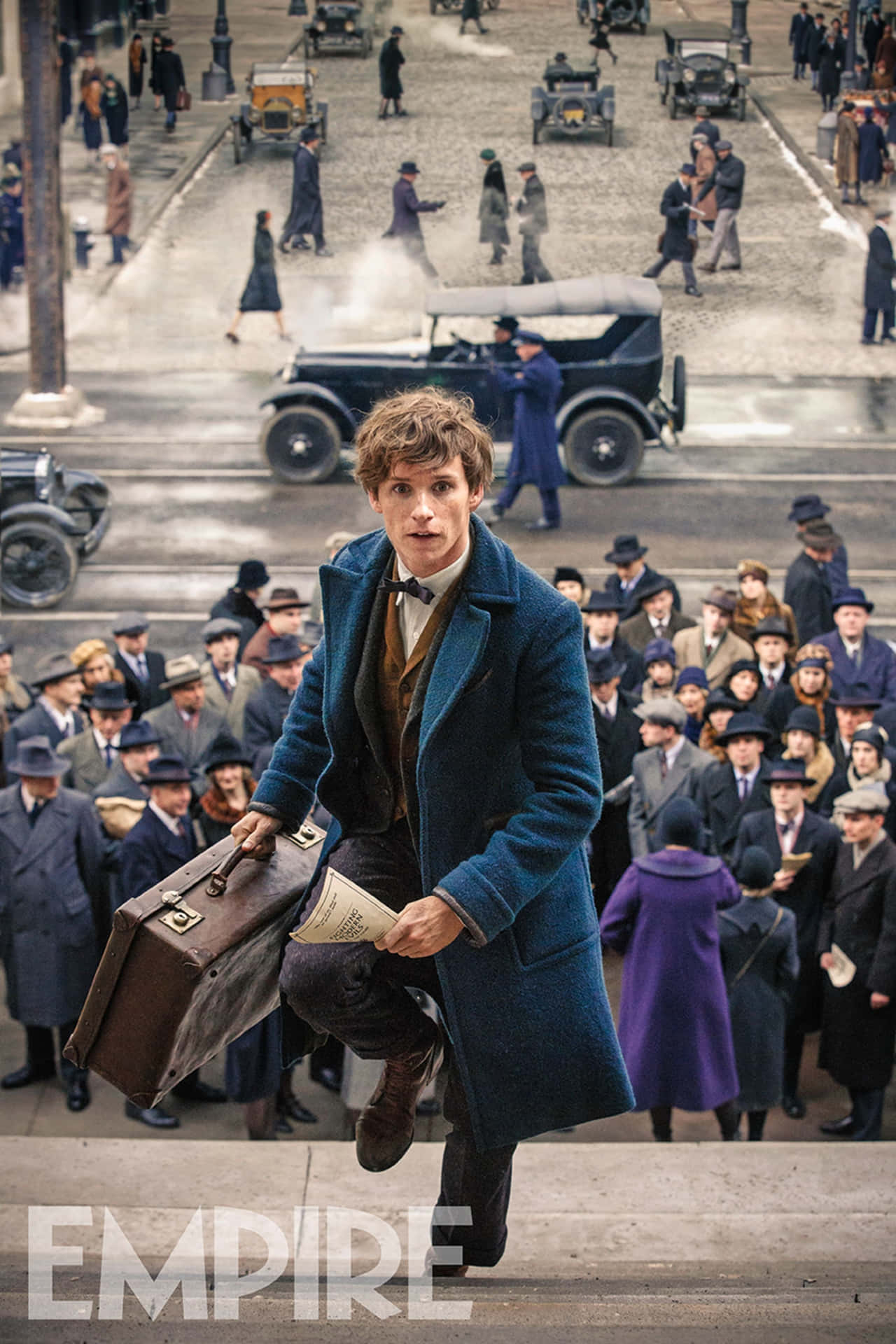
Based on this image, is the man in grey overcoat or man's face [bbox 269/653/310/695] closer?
the man in grey overcoat

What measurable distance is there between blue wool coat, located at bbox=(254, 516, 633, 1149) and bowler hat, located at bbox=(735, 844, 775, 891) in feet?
11.1

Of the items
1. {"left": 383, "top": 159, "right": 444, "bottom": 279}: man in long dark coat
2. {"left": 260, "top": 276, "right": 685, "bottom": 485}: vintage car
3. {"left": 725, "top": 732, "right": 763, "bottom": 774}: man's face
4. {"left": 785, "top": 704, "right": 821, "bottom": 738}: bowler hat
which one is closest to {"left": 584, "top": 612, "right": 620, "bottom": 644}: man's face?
{"left": 785, "top": 704, "right": 821, "bottom": 738}: bowler hat

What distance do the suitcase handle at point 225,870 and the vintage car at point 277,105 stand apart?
52.0 ft

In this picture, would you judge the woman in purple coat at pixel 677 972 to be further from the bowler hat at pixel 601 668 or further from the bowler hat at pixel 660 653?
the bowler hat at pixel 660 653

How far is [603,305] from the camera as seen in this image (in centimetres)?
1745

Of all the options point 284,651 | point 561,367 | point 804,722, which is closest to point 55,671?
point 284,651

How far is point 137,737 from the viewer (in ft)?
25.6

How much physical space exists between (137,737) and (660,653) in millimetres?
2734

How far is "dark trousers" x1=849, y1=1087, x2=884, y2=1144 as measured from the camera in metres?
7.29

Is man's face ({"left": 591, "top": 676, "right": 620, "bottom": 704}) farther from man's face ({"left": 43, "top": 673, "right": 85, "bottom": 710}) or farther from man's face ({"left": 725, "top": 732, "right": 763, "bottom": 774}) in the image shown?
man's face ({"left": 43, "top": 673, "right": 85, "bottom": 710})

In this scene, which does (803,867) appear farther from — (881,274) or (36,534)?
(881,274)

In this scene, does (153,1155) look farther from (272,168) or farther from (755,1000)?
(272,168)

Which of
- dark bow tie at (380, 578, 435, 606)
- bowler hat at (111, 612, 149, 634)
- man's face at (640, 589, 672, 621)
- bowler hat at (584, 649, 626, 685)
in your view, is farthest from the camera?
man's face at (640, 589, 672, 621)

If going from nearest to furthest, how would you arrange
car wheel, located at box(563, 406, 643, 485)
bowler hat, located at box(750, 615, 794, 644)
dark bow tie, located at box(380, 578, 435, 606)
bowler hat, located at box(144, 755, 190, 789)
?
dark bow tie, located at box(380, 578, 435, 606) → bowler hat, located at box(144, 755, 190, 789) → bowler hat, located at box(750, 615, 794, 644) → car wheel, located at box(563, 406, 643, 485)
